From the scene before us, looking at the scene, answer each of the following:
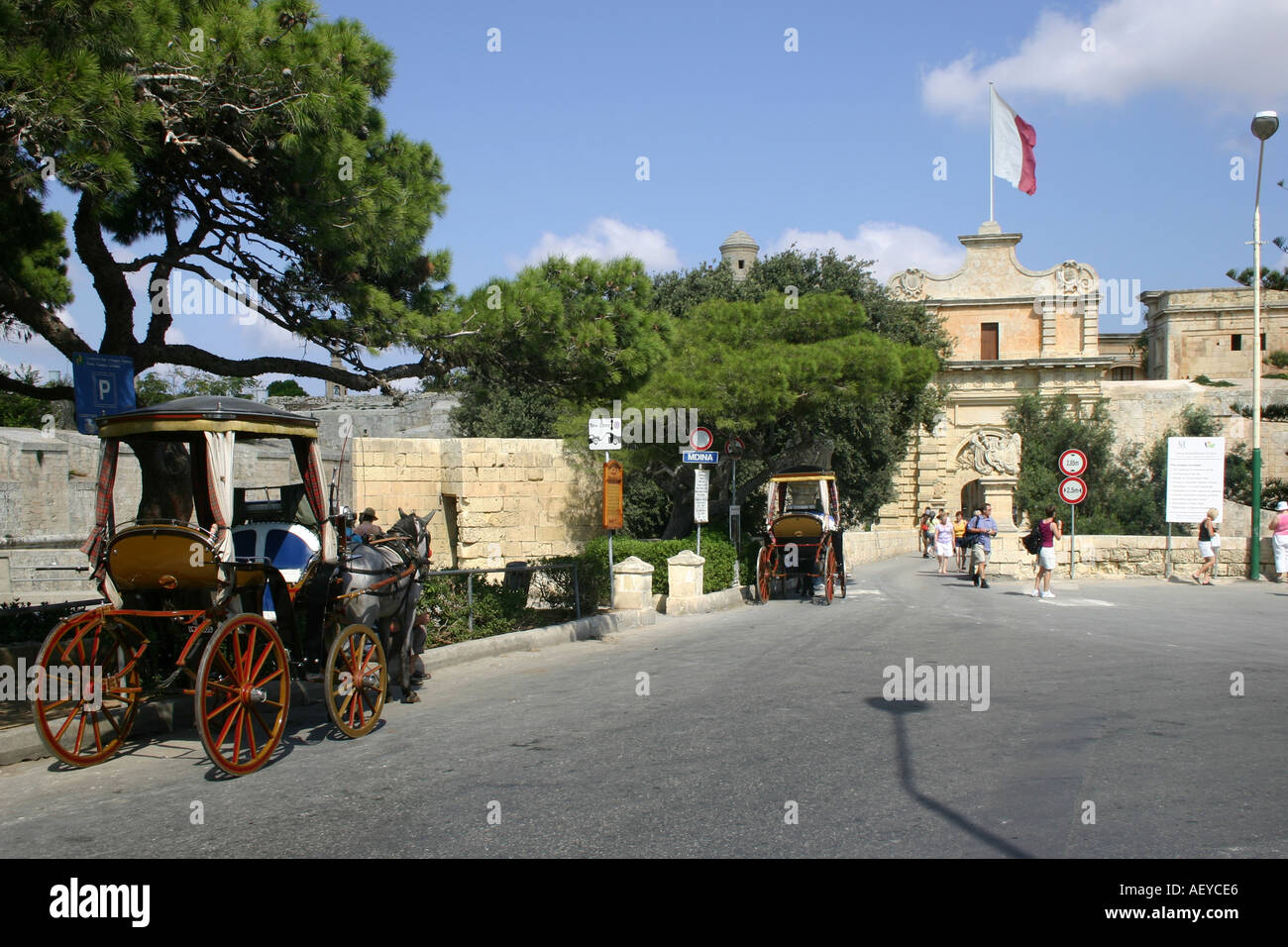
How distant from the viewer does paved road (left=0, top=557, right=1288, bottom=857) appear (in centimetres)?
498

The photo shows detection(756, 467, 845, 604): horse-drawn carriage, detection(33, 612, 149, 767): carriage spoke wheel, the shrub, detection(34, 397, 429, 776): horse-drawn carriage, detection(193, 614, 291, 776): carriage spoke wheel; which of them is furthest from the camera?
detection(756, 467, 845, 604): horse-drawn carriage

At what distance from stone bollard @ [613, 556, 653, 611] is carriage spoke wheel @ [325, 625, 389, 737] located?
780cm

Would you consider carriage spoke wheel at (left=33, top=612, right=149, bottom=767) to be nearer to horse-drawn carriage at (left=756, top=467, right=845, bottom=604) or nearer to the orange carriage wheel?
the orange carriage wheel

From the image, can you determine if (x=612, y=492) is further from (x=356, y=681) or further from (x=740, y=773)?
(x=740, y=773)

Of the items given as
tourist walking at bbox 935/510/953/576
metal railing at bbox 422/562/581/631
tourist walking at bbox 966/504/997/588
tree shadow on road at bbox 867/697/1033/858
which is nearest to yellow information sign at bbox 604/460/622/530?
metal railing at bbox 422/562/581/631

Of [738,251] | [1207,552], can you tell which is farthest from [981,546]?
[738,251]

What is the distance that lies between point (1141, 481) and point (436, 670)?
3044cm

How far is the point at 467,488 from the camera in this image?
24.8 meters

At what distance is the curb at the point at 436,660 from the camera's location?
6996mm

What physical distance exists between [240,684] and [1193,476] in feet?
70.7

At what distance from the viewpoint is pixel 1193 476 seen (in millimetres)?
22234

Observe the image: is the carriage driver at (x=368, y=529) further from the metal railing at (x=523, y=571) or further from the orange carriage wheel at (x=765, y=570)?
the orange carriage wheel at (x=765, y=570)
